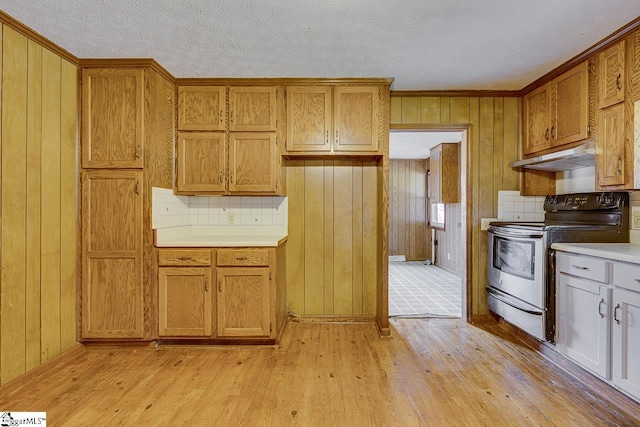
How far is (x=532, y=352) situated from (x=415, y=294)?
68.8 inches

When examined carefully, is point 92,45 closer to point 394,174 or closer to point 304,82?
point 304,82

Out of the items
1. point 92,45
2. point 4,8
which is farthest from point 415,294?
point 4,8

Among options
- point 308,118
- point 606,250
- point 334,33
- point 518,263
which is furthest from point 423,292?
point 334,33

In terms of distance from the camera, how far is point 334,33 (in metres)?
2.09

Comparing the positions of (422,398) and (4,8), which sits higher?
(4,8)

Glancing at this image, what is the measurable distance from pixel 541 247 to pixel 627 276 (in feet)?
1.93

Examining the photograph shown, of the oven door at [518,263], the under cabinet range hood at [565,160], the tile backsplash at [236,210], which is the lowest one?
the oven door at [518,263]

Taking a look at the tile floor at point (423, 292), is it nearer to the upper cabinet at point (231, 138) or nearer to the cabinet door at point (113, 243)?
the upper cabinet at point (231, 138)

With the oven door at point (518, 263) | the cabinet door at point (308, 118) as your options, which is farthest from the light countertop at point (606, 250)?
the cabinet door at point (308, 118)

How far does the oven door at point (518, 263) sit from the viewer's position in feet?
7.86

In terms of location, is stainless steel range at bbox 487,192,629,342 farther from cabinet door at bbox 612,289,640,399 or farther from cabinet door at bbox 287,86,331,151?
cabinet door at bbox 287,86,331,151

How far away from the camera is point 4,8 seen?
72.6 inches


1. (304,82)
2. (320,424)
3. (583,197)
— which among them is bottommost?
(320,424)

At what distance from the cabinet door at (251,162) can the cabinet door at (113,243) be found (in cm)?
76
